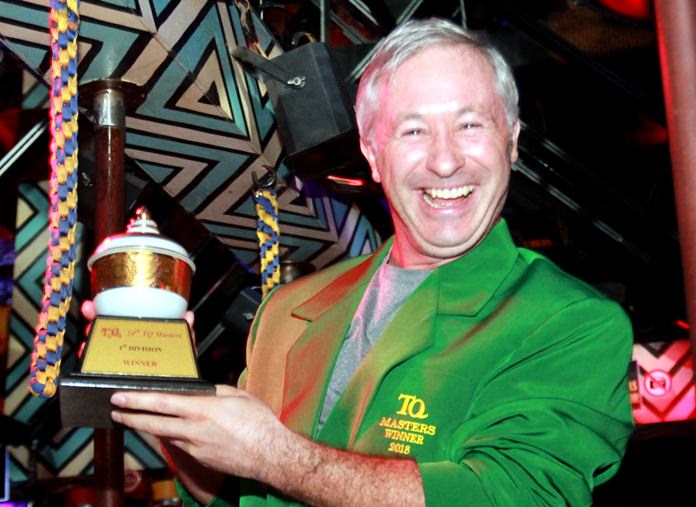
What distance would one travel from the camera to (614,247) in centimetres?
483

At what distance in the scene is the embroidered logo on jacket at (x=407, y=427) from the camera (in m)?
1.48

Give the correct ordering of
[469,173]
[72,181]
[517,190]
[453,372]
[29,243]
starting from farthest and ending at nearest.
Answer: [29,243] < [517,190] < [72,181] < [469,173] < [453,372]

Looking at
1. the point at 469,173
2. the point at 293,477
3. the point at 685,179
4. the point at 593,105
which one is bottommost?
the point at 293,477

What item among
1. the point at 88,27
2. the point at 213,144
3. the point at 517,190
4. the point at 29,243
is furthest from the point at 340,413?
the point at 29,243

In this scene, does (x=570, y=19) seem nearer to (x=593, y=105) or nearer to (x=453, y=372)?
(x=593, y=105)

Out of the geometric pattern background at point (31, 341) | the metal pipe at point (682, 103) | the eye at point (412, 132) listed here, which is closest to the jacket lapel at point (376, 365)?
the eye at point (412, 132)

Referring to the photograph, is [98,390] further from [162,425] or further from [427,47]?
[427,47]

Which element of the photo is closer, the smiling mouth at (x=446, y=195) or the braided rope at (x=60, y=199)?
the smiling mouth at (x=446, y=195)

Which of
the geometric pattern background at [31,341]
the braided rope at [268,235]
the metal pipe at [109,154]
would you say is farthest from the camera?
the geometric pattern background at [31,341]

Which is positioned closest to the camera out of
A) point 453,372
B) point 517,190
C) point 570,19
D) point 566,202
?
point 453,372

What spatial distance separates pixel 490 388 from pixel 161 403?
588 millimetres

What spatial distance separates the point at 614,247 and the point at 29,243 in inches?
170

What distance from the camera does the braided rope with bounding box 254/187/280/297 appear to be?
11.1ft

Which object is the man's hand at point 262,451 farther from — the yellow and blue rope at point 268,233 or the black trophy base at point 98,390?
the yellow and blue rope at point 268,233
